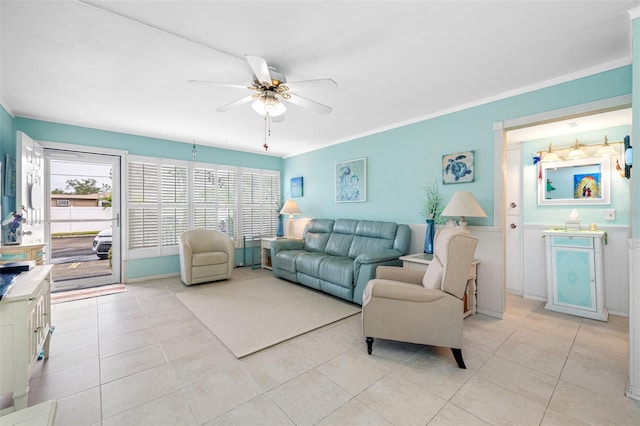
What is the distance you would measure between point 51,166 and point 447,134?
18.6ft

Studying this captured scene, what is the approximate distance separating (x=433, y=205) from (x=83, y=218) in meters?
5.26

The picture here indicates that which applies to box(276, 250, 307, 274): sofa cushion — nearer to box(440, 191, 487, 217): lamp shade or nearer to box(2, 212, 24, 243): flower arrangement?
box(440, 191, 487, 217): lamp shade

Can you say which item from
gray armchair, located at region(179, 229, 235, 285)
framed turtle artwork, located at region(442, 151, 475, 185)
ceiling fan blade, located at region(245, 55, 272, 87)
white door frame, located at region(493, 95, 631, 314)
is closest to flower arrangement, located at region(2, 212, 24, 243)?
gray armchair, located at region(179, 229, 235, 285)

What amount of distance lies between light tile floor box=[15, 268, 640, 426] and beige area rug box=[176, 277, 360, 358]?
5.4 inches

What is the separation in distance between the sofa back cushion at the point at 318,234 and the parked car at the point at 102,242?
10.9 feet

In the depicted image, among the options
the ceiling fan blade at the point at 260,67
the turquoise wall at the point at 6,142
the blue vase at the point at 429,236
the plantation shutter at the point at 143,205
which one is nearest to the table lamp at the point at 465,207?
the blue vase at the point at 429,236

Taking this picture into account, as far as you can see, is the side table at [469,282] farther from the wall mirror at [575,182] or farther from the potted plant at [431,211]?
the wall mirror at [575,182]

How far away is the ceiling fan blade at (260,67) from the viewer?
187 centimetres

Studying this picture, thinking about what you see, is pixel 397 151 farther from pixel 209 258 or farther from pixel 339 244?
pixel 209 258

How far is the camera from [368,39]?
2.04 metres

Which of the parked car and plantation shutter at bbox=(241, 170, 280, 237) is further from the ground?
plantation shutter at bbox=(241, 170, 280, 237)

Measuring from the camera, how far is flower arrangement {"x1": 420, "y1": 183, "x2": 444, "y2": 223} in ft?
11.6

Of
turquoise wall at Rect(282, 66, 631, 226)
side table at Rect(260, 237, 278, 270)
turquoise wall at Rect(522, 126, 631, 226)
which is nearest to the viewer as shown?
turquoise wall at Rect(282, 66, 631, 226)

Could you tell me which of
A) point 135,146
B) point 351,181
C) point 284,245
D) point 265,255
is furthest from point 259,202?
point 135,146
